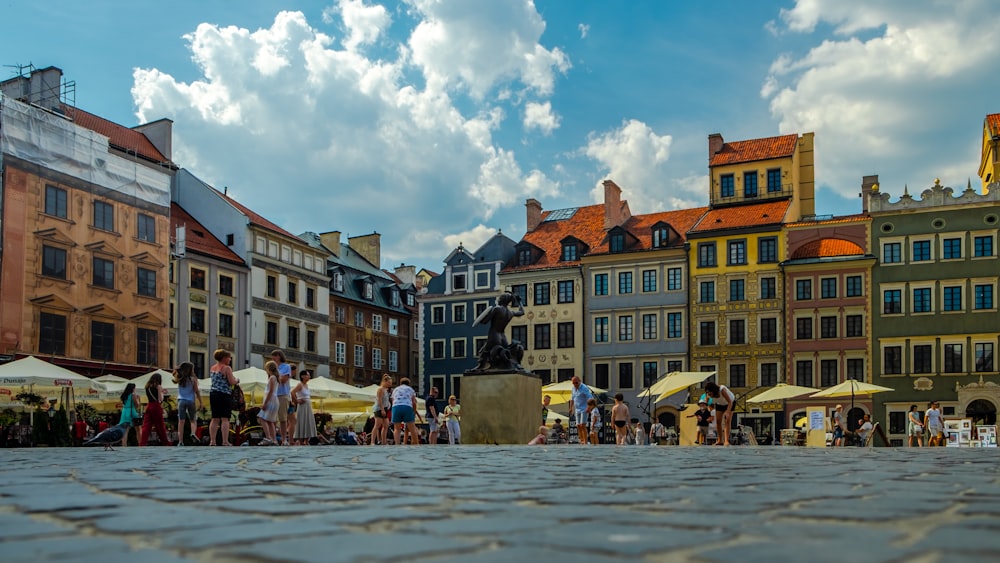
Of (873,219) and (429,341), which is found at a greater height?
(873,219)

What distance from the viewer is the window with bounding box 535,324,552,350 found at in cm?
5875

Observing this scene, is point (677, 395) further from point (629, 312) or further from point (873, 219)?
point (873, 219)

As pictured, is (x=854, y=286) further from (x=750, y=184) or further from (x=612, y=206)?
(x=612, y=206)

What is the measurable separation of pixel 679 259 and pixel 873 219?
32.1 ft

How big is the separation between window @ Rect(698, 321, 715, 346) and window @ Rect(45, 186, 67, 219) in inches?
1213

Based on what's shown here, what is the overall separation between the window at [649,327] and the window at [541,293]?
19.5 feet

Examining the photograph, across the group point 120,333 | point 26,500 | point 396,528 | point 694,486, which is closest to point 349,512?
point 396,528

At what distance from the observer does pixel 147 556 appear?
3.21m

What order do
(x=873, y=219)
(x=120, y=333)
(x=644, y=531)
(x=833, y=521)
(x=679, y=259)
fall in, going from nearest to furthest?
(x=644, y=531)
(x=833, y=521)
(x=120, y=333)
(x=873, y=219)
(x=679, y=259)

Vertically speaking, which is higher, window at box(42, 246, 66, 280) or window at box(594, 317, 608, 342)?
window at box(42, 246, 66, 280)

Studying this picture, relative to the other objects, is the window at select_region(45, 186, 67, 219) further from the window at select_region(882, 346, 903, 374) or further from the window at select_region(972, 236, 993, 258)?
the window at select_region(972, 236, 993, 258)

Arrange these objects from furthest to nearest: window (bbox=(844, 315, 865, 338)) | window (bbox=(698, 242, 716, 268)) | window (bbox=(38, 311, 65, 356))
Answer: window (bbox=(698, 242, 716, 268)), window (bbox=(844, 315, 865, 338)), window (bbox=(38, 311, 65, 356))

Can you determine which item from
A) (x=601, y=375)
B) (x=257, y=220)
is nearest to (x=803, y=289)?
(x=601, y=375)

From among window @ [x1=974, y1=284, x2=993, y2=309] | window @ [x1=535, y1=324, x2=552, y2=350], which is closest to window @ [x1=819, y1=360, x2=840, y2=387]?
window @ [x1=974, y1=284, x2=993, y2=309]
